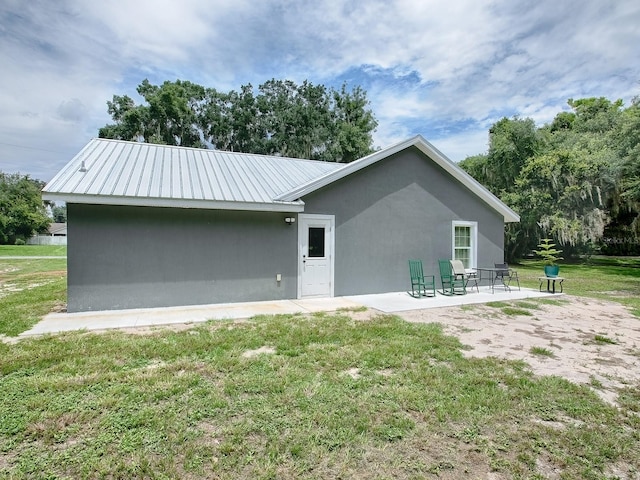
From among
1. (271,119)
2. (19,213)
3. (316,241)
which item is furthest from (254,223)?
(19,213)

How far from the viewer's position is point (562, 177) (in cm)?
1783

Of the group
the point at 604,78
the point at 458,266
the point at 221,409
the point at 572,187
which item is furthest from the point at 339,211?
the point at 604,78

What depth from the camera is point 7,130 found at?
2706 cm

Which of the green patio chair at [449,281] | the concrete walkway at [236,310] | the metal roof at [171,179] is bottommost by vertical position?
the concrete walkway at [236,310]

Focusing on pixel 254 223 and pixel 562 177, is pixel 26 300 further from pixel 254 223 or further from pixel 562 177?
pixel 562 177

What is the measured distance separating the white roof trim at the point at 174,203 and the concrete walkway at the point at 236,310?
2.04m

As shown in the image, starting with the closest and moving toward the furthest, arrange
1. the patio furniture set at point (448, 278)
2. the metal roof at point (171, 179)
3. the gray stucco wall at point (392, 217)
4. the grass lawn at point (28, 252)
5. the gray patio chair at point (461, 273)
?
the metal roof at point (171, 179)
the gray stucco wall at point (392, 217)
the patio furniture set at point (448, 278)
the gray patio chair at point (461, 273)
the grass lawn at point (28, 252)

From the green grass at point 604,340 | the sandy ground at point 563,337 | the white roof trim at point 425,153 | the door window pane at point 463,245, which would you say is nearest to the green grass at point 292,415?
the sandy ground at point 563,337

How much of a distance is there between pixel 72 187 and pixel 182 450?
18.8 feet

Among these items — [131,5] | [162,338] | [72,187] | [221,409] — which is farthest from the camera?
[131,5]

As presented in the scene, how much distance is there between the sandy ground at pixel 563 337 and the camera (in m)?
4.08

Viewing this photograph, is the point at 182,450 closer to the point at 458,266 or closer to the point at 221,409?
the point at 221,409

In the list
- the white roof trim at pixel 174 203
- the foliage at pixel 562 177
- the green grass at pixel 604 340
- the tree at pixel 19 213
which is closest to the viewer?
the green grass at pixel 604 340

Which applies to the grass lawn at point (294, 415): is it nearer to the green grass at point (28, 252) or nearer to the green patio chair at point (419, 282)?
the green patio chair at point (419, 282)
